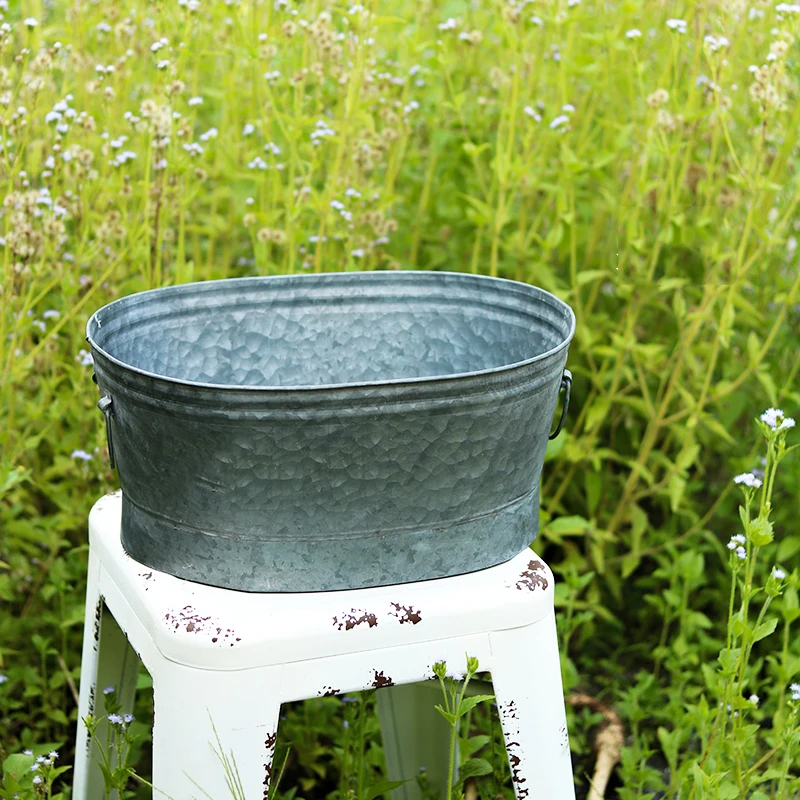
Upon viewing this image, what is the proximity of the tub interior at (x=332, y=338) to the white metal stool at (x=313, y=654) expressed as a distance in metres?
0.36

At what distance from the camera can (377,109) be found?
2.32 m

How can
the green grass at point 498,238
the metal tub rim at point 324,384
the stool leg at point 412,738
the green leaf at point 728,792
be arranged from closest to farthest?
the metal tub rim at point 324,384 < the green leaf at point 728,792 < the stool leg at point 412,738 < the green grass at point 498,238

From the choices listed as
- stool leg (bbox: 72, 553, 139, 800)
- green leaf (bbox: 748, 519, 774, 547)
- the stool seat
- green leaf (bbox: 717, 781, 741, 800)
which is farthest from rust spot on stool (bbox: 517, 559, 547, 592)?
stool leg (bbox: 72, 553, 139, 800)

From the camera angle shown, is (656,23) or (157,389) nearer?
(157,389)

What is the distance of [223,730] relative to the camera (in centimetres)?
120

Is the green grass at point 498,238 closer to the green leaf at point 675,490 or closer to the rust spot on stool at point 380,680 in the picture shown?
the green leaf at point 675,490

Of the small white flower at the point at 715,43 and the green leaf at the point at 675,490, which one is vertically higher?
the small white flower at the point at 715,43

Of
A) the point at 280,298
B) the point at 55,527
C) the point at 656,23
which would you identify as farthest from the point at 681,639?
the point at 656,23

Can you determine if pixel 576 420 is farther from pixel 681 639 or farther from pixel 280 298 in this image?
pixel 280 298

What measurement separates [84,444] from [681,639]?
119 cm

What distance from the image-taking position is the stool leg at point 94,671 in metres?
1.52

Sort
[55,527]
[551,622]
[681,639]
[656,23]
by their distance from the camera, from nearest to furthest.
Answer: [551,622]
[55,527]
[681,639]
[656,23]

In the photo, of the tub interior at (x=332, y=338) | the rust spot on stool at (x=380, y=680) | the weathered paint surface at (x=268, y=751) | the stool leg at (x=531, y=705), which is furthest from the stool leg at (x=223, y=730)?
the tub interior at (x=332, y=338)

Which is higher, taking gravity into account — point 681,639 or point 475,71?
point 475,71
